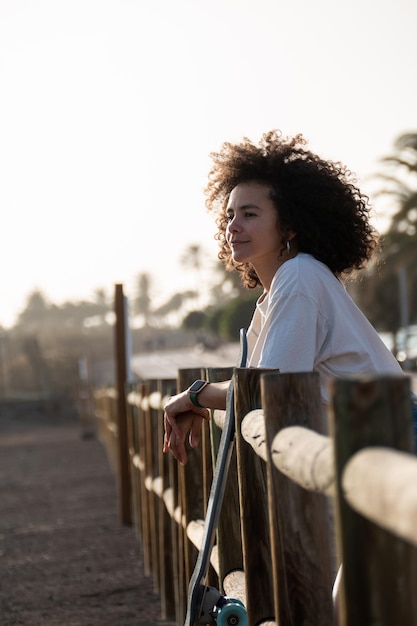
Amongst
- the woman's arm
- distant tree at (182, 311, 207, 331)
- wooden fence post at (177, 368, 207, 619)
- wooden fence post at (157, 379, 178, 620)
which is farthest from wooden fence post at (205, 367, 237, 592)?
distant tree at (182, 311, 207, 331)

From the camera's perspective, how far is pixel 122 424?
9.90 meters

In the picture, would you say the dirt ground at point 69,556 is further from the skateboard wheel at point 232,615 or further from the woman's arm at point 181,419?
the skateboard wheel at point 232,615

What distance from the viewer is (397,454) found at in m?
1.37

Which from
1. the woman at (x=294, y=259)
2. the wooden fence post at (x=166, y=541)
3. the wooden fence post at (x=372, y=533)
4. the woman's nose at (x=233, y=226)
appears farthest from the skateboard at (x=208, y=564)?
the wooden fence post at (x=166, y=541)

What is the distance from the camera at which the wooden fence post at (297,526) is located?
210 centimetres

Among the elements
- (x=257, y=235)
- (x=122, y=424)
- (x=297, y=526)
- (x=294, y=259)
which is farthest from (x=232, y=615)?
(x=122, y=424)

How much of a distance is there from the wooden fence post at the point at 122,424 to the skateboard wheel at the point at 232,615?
261 inches

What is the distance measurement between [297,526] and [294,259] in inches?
40.5

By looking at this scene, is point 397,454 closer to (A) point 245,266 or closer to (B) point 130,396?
(A) point 245,266

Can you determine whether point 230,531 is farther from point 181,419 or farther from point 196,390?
point 196,390

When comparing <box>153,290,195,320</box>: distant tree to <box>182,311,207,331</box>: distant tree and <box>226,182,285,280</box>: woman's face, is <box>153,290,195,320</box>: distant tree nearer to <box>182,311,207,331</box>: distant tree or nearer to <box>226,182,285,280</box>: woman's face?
<box>182,311,207,331</box>: distant tree

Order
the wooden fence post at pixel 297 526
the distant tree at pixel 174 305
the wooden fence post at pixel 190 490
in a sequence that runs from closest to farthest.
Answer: the wooden fence post at pixel 297 526
the wooden fence post at pixel 190 490
the distant tree at pixel 174 305

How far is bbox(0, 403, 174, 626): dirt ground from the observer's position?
5809mm

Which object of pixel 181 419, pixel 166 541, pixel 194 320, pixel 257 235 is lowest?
pixel 166 541
